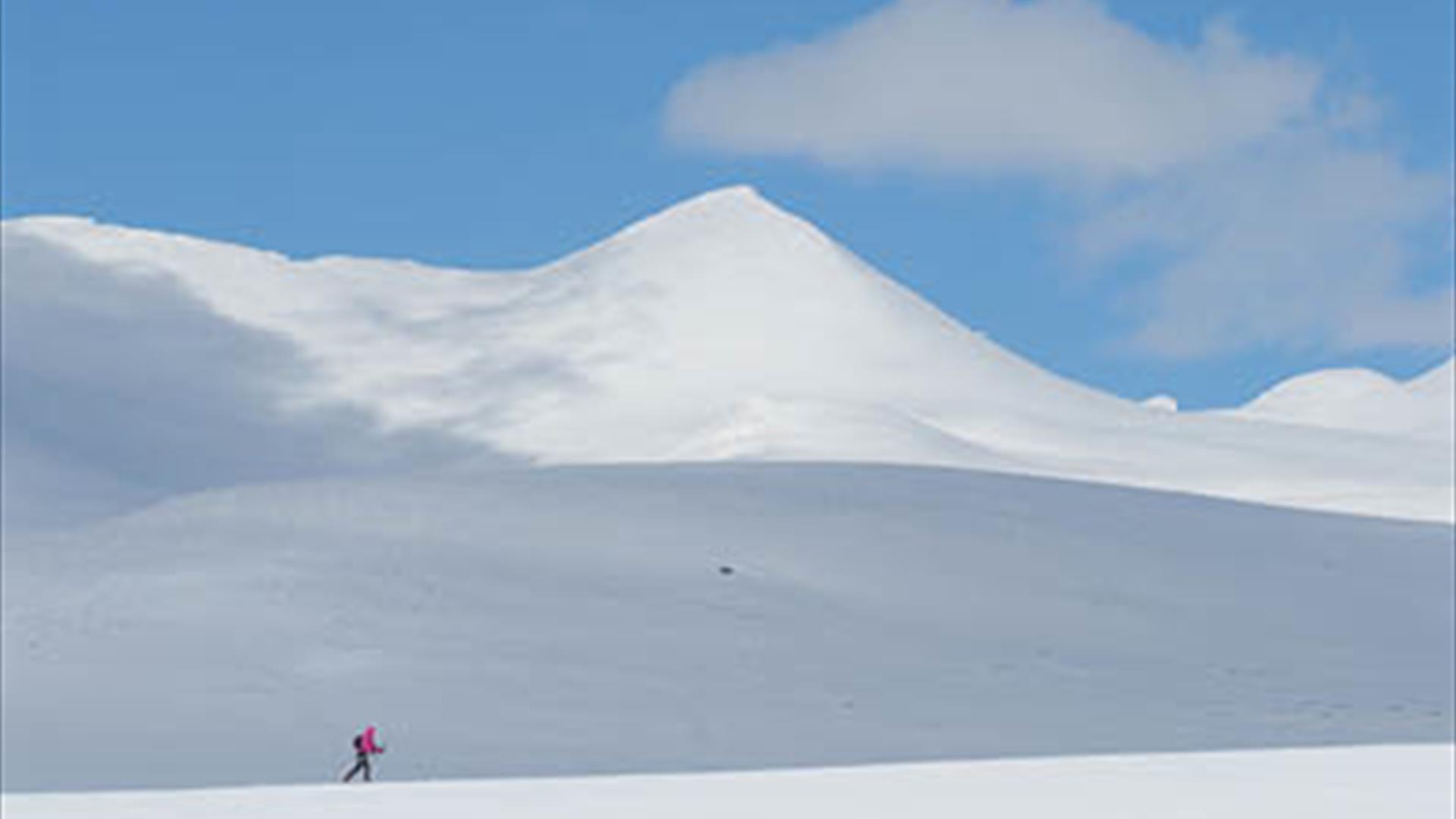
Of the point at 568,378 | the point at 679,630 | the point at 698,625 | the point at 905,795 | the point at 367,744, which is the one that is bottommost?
the point at 905,795

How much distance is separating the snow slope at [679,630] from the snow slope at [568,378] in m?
45.3

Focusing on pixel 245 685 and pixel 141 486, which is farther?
pixel 141 486

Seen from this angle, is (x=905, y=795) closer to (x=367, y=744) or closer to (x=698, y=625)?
(x=367, y=744)

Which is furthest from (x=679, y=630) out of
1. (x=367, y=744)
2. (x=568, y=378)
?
(x=568, y=378)

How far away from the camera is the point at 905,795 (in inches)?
575

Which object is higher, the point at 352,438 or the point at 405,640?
the point at 352,438

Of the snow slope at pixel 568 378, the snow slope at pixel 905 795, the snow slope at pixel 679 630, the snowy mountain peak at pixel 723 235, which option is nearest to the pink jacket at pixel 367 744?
the snow slope at pixel 905 795

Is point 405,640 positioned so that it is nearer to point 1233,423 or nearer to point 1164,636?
point 1164,636

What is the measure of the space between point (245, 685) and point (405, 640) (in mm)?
2786

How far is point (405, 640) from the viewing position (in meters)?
30.2

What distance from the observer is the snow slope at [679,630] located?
2605 centimetres

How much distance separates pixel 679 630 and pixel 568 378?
86130 millimetres

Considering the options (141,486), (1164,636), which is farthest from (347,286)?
(1164,636)

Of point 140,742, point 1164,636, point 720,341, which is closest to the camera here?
point 140,742
